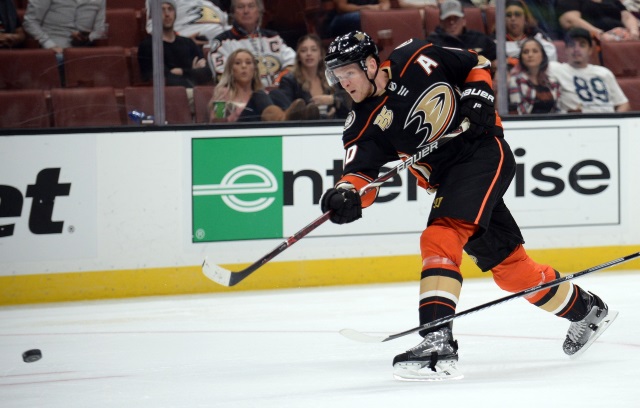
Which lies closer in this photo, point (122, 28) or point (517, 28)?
point (122, 28)

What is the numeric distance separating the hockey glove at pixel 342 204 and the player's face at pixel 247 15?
2.43 metres

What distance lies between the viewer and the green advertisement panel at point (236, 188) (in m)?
5.34

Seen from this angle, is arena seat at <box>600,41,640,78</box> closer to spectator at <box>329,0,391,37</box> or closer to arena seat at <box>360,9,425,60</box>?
arena seat at <box>360,9,425,60</box>

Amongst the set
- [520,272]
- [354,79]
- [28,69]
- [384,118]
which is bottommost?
[520,272]

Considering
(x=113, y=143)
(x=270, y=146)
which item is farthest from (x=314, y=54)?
(x=113, y=143)

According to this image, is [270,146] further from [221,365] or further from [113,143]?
[221,365]

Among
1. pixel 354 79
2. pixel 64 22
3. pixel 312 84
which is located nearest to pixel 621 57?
pixel 312 84

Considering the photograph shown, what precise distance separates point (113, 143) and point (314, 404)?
104 inches

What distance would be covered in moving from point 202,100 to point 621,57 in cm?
234

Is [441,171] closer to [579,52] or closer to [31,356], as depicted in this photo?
[31,356]

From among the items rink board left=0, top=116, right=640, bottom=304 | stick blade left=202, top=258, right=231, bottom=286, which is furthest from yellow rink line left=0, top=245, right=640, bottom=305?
stick blade left=202, top=258, right=231, bottom=286

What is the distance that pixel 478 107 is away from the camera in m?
3.32

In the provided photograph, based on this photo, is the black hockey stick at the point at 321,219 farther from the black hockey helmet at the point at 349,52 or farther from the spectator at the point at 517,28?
the spectator at the point at 517,28

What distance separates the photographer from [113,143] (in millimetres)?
5230
